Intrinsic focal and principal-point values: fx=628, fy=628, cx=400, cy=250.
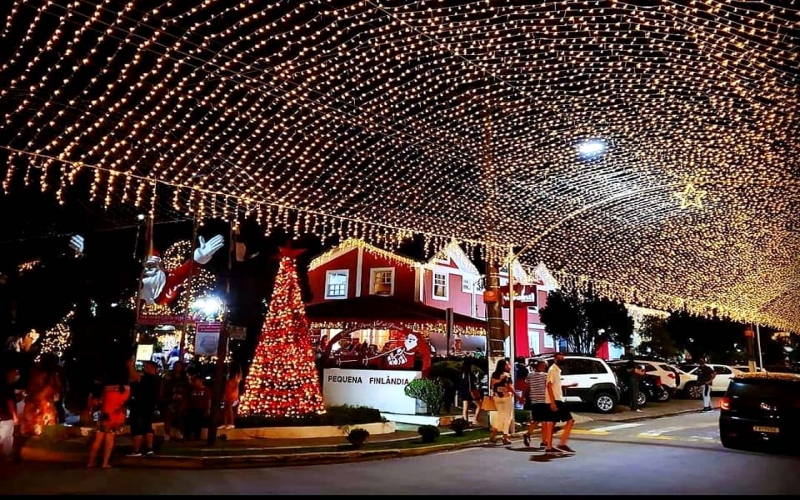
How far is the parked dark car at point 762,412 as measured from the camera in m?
11.0

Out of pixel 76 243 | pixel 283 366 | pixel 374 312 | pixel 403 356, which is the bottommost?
pixel 283 366

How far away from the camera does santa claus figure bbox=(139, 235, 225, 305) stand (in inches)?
696

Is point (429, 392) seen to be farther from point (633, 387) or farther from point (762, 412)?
point (633, 387)

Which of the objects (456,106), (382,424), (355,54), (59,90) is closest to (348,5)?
(355,54)

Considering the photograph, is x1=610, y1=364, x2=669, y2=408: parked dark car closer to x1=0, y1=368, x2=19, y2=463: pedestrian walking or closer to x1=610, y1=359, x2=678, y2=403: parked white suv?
x1=610, y1=359, x2=678, y2=403: parked white suv

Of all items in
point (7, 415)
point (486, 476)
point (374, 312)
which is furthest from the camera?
point (374, 312)

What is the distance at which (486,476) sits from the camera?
28.6 ft

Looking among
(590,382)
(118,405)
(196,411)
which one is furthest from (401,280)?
(118,405)

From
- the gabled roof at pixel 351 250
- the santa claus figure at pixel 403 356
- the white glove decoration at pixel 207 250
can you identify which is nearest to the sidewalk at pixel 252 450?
the santa claus figure at pixel 403 356

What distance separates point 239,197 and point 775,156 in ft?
38.0

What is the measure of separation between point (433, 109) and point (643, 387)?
14.6m

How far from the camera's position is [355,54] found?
10125mm

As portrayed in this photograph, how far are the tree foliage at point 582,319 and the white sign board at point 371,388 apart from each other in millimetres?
23416

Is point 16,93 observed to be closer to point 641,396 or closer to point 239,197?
point 239,197
